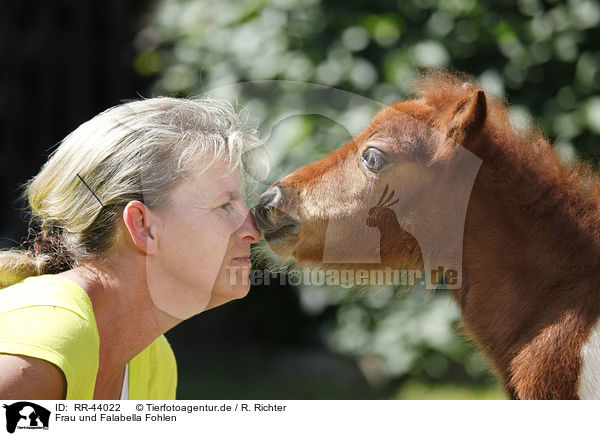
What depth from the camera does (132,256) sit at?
1.89 meters

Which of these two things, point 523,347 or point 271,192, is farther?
point 271,192

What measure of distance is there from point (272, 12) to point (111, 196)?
7.89 ft

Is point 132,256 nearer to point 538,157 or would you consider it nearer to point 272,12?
point 538,157

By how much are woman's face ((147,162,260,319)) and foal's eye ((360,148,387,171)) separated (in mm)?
533

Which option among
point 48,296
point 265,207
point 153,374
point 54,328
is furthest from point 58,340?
point 265,207

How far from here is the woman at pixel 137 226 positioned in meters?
1.81

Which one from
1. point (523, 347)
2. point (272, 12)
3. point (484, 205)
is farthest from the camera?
point (272, 12)

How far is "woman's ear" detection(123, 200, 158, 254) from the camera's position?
1.80m

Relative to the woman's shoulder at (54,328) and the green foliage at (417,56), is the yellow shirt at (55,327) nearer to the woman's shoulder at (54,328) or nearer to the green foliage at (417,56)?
the woman's shoulder at (54,328)

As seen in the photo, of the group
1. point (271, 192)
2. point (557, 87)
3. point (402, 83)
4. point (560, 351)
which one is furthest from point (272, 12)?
point (560, 351)

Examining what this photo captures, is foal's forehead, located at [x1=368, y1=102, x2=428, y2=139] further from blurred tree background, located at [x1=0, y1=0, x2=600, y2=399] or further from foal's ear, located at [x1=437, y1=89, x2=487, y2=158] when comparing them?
blurred tree background, located at [x1=0, y1=0, x2=600, y2=399]

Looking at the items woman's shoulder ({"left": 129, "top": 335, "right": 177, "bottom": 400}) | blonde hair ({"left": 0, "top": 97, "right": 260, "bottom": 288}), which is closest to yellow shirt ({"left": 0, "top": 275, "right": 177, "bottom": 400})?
blonde hair ({"left": 0, "top": 97, "right": 260, "bottom": 288})
